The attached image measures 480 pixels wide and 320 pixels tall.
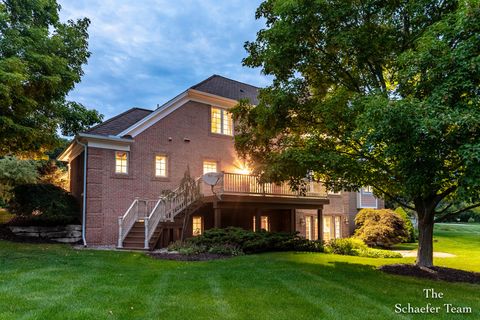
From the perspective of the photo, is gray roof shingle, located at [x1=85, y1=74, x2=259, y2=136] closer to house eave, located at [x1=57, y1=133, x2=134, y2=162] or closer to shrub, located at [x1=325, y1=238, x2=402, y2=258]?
house eave, located at [x1=57, y1=133, x2=134, y2=162]

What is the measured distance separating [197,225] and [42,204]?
6.16 metres

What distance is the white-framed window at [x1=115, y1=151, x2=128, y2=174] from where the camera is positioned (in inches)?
592

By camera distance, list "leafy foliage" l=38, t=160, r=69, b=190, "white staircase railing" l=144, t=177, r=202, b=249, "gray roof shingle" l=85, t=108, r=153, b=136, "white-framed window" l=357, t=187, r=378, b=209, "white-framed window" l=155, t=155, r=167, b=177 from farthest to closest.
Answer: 1. "white-framed window" l=357, t=187, r=378, b=209
2. "leafy foliage" l=38, t=160, r=69, b=190
3. "white-framed window" l=155, t=155, r=167, b=177
4. "gray roof shingle" l=85, t=108, r=153, b=136
5. "white staircase railing" l=144, t=177, r=202, b=249

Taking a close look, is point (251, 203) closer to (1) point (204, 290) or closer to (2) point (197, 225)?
(2) point (197, 225)

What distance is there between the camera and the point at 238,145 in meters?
12.5

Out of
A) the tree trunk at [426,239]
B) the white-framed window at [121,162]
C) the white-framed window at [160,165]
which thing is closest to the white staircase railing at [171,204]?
the white-framed window at [160,165]

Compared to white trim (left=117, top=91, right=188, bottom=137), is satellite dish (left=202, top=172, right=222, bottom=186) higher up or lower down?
lower down

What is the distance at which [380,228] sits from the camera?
19.4 m

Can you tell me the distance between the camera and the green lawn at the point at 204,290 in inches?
206

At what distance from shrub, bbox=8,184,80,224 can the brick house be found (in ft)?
2.82

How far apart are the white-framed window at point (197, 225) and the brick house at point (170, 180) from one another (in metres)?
0.04

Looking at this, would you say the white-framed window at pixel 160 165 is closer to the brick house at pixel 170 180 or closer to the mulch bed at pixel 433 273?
the brick house at pixel 170 180

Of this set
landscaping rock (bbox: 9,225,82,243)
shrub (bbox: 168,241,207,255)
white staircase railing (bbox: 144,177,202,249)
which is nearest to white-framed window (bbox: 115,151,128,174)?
white staircase railing (bbox: 144,177,202,249)

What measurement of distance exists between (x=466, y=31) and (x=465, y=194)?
293cm
